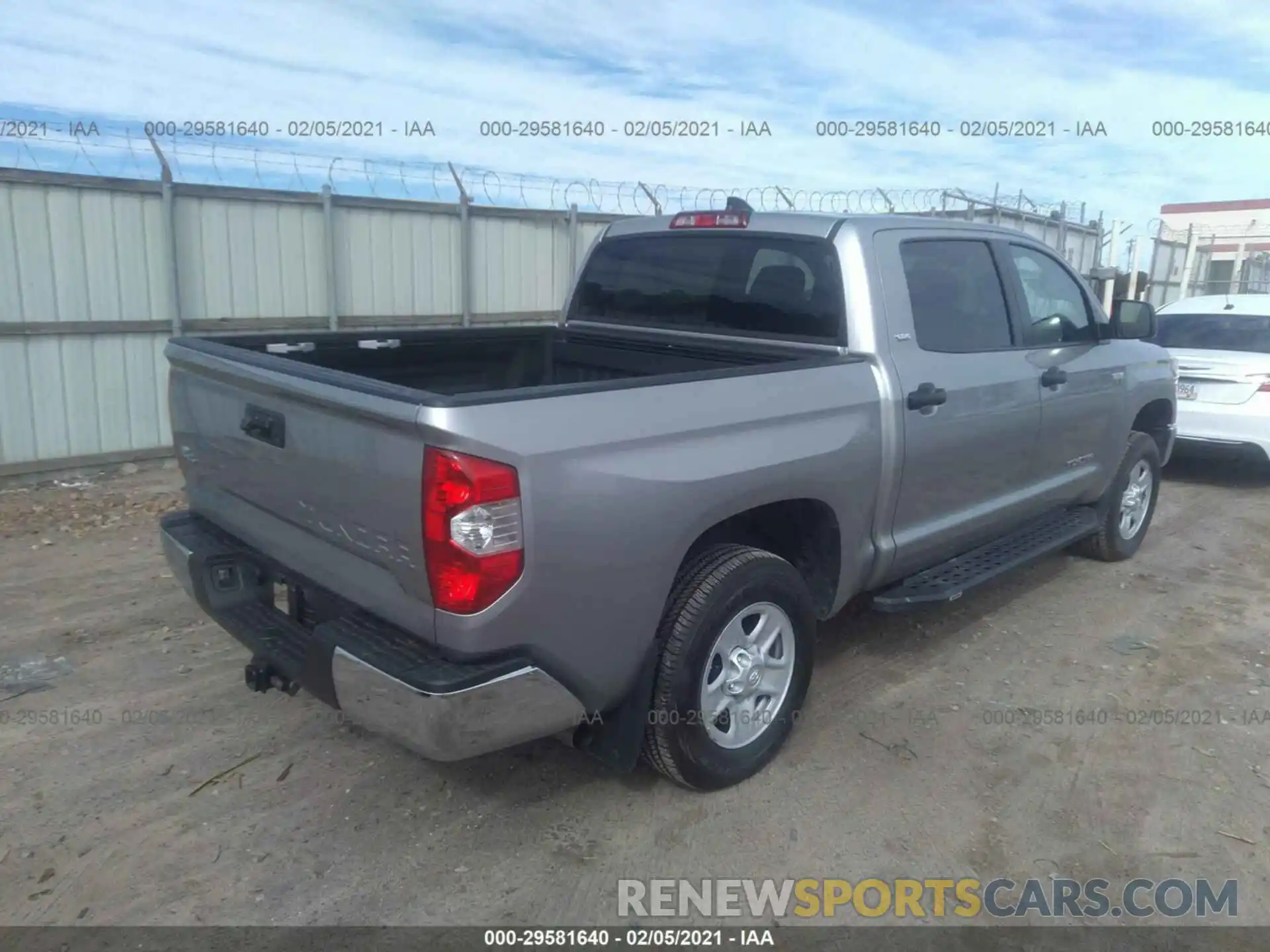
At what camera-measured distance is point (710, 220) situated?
436 centimetres

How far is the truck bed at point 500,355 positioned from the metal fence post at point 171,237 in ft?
13.2

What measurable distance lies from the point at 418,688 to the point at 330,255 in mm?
6882

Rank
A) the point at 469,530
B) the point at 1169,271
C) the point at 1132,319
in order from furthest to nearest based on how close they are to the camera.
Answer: the point at 1169,271
the point at 1132,319
the point at 469,530

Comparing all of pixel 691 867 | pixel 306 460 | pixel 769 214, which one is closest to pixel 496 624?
pixel 306 460

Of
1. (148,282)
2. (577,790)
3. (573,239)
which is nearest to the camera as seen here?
(577,790)

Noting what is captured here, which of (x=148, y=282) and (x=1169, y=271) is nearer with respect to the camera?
(x=148, y=282)

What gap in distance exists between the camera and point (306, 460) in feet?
9.57

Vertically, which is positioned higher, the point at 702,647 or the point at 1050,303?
the point at 1050,303

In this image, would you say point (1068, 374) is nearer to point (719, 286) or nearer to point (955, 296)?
point (955, 296)

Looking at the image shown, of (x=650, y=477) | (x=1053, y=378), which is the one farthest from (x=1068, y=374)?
(x=650, y=477)

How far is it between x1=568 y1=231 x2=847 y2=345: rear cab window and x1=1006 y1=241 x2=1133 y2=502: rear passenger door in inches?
52.7

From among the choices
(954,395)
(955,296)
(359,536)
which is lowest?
(359,536)

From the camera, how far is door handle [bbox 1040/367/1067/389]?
15.4 ft

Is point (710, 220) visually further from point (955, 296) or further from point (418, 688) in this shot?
point (418, 688)
